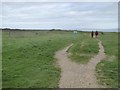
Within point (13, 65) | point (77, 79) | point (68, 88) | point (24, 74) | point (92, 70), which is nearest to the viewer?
point (68, 88)

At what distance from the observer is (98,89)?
1230cm

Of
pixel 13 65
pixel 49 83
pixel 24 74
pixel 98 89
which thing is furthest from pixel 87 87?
pixel 13 65

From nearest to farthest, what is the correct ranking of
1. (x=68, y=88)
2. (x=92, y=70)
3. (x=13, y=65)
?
1. (x=68, y=88)
2. (x=92, y=70)
3. (x=13, y=65)

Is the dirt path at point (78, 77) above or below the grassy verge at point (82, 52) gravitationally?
below

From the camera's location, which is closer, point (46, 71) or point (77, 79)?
point (77, 79)

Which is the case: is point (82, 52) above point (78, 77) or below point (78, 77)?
above

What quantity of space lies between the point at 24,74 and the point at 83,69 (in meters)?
3.77

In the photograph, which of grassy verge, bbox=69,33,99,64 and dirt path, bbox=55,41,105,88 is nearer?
dirt path, bbox=55,41,105,88

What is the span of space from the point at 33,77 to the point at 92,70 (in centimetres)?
393

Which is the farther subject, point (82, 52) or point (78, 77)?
point (82, 52)

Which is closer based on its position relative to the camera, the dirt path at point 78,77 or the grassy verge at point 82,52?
the dirt path at point 78,77

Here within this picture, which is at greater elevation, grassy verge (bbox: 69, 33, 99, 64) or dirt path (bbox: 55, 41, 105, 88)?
grassy verge (bbox: 69, 33, 99, 64)

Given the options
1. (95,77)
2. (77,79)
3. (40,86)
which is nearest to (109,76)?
(95,77)

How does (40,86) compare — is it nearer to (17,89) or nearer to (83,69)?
(17,89)
